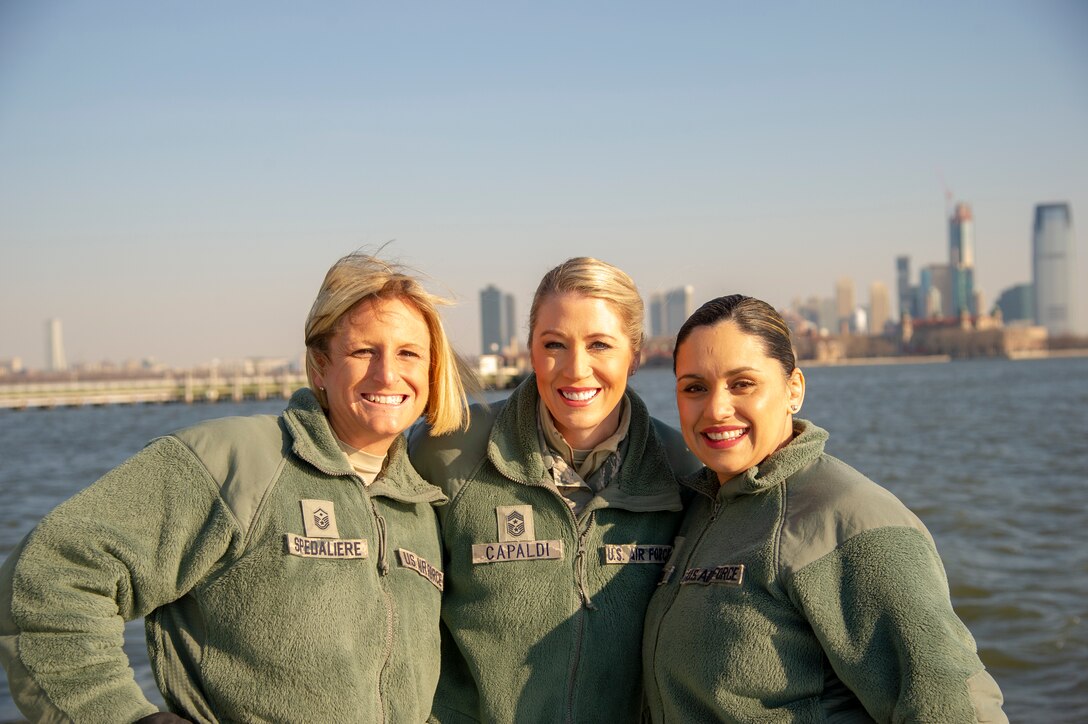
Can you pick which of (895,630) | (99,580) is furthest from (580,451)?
(99,580)

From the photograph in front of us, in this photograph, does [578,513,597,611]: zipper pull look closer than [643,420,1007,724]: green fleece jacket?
No

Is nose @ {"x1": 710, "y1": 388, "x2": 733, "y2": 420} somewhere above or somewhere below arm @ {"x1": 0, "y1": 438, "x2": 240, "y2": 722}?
above

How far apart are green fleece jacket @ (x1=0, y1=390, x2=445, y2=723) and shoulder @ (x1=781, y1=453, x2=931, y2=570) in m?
1.21

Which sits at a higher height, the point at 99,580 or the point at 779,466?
the point at 779,466

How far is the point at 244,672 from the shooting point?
283cm

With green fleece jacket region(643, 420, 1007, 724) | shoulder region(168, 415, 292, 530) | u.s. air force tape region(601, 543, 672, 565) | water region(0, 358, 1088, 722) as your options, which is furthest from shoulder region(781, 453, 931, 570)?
water region(0, 358, 1088, 722)

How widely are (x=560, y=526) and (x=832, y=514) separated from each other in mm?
943

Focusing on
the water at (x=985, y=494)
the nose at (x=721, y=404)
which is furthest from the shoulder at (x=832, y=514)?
the water at (x=985, y=494)

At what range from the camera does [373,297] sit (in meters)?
3.21

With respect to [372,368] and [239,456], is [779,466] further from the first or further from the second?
[239,456]

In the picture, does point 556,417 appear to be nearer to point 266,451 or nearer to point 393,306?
point 393,306

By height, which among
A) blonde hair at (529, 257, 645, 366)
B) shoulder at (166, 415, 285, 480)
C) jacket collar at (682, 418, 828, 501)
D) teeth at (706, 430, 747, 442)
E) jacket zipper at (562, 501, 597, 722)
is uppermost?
blonde hair at (529, 257, 645, 366)

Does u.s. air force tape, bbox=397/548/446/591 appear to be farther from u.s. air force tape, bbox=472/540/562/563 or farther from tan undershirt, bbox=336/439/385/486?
tan undershirt, bbox=336/439/385/486

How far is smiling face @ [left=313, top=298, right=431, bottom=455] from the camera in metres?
3.21
